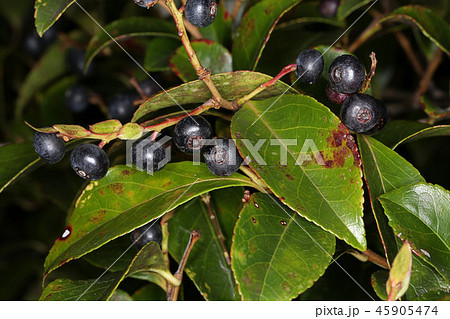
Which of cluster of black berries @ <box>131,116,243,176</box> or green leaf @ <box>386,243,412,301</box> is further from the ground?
cluster of black berries @ <box>131,116,243,176</box>

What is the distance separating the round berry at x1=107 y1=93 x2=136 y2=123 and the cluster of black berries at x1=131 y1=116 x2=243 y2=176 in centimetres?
36

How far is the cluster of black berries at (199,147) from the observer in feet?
3.22

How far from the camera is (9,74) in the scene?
208cm

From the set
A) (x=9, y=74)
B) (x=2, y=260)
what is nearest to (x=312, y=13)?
(x=9, y=74)

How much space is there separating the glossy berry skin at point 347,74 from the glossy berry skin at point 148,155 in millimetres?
400

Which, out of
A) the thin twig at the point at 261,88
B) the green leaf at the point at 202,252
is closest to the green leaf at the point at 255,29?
the thin twig at the point at 261,88

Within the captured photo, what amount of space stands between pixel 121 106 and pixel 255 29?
45cm

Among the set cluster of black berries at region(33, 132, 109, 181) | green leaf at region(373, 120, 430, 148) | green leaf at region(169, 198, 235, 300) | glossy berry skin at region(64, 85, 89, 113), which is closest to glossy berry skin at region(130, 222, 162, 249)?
green leaf at region(169, 198, 235, 300)

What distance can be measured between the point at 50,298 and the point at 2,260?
40.3 inches

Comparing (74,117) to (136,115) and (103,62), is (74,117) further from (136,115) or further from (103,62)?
(136,115)

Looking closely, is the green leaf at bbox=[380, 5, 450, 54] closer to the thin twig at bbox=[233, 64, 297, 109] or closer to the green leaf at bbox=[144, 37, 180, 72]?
the thin twig at bbox=[233, 64, 297, 109]

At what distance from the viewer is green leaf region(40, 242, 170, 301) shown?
0.99 meters

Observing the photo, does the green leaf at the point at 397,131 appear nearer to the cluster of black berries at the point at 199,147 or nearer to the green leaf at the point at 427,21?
the green leaf at the point at 427,21
